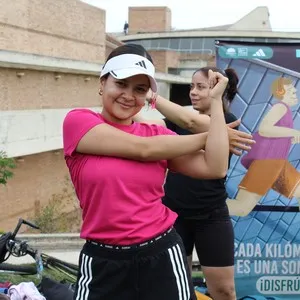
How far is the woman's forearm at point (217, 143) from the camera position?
1.90 m

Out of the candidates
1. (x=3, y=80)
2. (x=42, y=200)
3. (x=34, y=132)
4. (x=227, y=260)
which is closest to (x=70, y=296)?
(x=227, y=260)

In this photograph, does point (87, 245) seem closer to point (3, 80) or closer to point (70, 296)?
point (70, 296)

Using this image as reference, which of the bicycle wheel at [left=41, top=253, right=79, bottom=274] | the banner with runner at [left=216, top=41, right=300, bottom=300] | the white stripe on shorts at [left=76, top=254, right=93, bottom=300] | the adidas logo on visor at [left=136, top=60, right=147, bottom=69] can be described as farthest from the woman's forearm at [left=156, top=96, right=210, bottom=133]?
the bicycle wheel at [left=41, top=253, right=79, bottom=274]

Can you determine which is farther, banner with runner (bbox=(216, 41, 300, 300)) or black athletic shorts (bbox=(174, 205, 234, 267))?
banner with runner (bbox=(216, 41, 300, 300))

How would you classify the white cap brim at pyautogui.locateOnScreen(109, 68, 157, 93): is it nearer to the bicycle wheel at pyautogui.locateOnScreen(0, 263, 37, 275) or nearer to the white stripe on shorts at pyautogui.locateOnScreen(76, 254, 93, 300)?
the white stripe on shorts at pyautogui.locateOnScreen(76, 254, 93, 300)

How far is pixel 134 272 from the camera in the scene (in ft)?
6.14

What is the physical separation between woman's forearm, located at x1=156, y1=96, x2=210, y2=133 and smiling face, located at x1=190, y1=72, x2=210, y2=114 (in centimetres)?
69

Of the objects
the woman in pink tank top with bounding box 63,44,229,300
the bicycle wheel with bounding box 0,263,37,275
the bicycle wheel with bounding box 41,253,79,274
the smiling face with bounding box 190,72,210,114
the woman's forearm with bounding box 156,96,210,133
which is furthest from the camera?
the bicycle wheel with bounding box 41,253,79,274

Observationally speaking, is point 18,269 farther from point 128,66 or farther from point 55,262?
point 128,66

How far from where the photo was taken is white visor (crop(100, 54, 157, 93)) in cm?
190

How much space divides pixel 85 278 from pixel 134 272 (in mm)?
193

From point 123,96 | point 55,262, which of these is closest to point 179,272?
point 123,96

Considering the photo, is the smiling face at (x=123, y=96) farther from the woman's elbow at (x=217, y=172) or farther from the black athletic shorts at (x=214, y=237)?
the black athletic shorts at (x=214, y=237)

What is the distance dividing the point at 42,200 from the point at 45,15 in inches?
414
